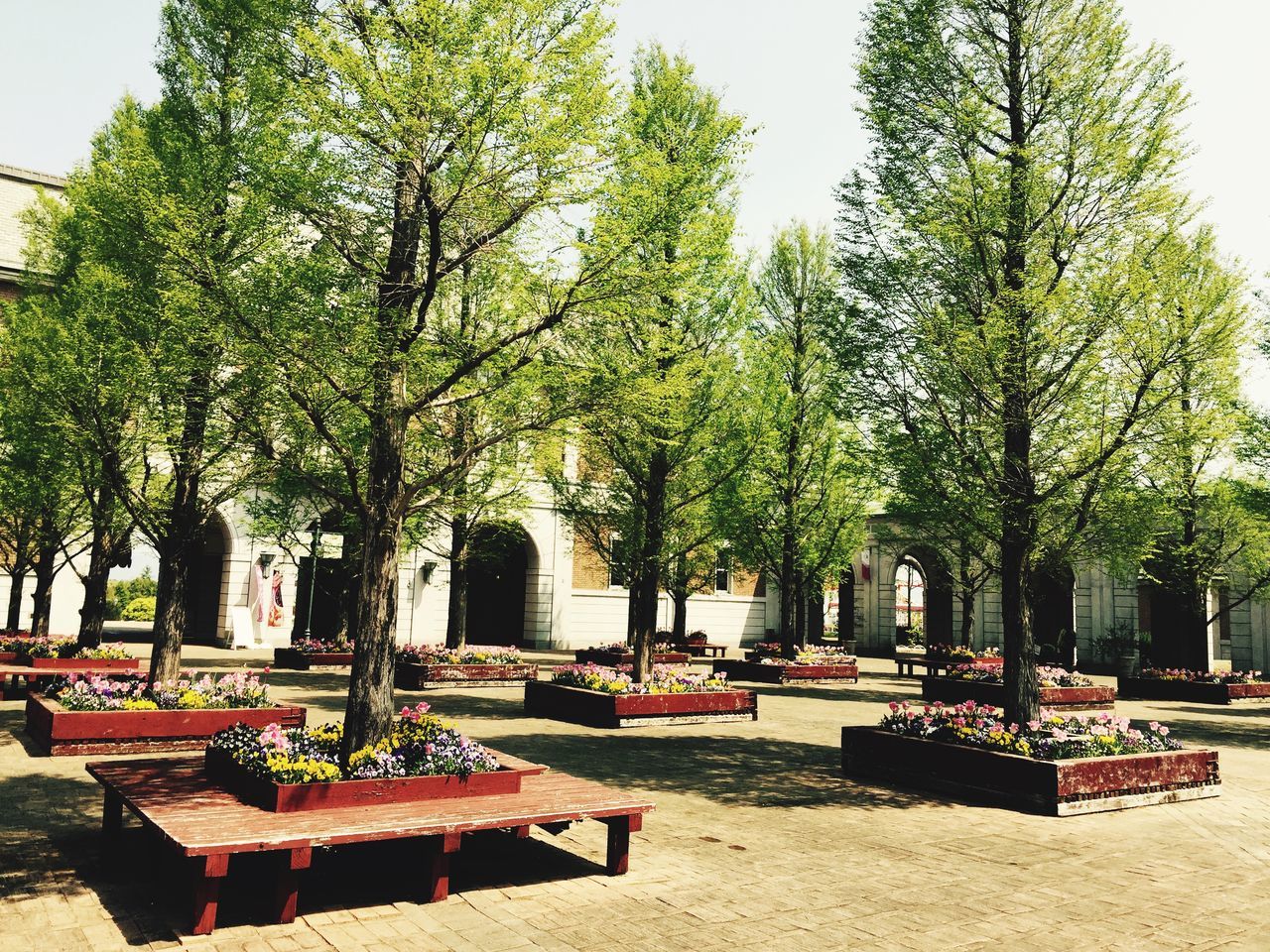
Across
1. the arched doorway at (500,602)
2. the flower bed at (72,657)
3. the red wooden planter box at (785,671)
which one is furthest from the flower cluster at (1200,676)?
the flower bed at (72,657)

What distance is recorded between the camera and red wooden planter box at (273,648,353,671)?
Result: 23.4m

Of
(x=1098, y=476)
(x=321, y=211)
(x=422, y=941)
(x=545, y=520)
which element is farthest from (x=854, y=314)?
(x=545, y=520)

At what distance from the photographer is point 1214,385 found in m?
11.0

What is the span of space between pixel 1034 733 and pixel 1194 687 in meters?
17.3

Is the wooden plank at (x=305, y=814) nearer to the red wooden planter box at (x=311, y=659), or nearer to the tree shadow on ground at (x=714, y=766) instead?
the tree shadow on ground at (x=714, y=766)

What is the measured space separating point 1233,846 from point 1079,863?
82.5 inches

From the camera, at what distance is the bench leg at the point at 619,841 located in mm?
7027

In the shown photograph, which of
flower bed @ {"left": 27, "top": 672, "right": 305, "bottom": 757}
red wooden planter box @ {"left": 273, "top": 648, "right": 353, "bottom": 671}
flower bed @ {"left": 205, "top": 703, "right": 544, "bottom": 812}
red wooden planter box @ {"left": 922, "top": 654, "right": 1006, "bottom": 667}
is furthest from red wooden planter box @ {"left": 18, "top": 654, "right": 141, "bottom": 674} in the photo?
red wooden planter box @ {"left": 922, "top": 654, "right": 1006, "bottom": 667}

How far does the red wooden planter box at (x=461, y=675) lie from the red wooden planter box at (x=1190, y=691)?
55.0 ft

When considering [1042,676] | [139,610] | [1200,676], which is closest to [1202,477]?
[1200,676]

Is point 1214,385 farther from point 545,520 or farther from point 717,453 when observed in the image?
point 545,520

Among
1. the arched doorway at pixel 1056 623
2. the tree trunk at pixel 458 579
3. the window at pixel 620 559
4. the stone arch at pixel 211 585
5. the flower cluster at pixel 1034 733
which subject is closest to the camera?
the flower cluster at pixel 1034 733

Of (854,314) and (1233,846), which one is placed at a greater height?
(854,314)

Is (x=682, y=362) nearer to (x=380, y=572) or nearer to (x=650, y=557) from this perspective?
(x=650, y=557)
